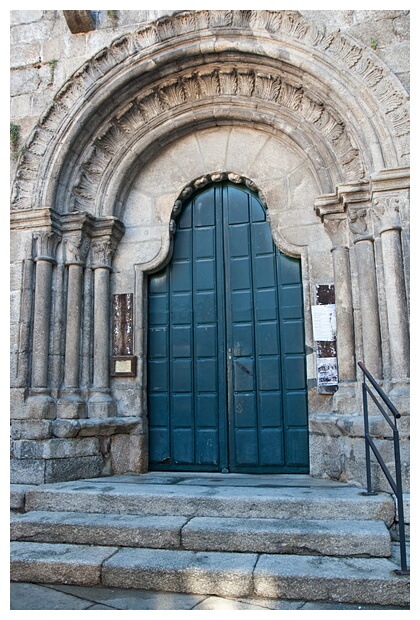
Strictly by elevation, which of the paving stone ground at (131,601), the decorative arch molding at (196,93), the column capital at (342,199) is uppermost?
the decorative arch molding at (196,93)

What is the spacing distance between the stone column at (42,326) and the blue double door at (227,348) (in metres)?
1.08

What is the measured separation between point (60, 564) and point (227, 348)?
2682 mm

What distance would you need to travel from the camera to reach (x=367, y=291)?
4.75m

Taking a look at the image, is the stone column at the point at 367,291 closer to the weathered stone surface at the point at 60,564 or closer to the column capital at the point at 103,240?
the column capital at the point at 103,240

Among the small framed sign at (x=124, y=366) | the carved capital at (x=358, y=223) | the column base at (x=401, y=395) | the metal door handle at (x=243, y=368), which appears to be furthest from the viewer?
the small framed sign at (x=124, y=366)

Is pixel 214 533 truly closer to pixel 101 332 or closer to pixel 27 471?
pixel 27 471

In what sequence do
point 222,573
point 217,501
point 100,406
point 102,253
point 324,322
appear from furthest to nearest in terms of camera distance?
1. point 102,253
2. point 100,406
3. point 324,322
4. point 217,501
5. point 222,573

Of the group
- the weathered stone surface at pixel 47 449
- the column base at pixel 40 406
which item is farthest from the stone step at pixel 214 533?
the column base at pixel 40 406

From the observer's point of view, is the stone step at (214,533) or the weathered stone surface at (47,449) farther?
the weathered stone surface at (47,449)

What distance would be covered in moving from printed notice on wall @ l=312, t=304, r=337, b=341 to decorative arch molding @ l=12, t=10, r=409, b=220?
4.07 feet

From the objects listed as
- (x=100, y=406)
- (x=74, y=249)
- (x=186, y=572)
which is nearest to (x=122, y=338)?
(x=100, y=406)

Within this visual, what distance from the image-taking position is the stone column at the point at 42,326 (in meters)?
5.09

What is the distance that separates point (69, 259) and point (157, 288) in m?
0.97

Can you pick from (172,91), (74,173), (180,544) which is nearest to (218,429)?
(180,544)
